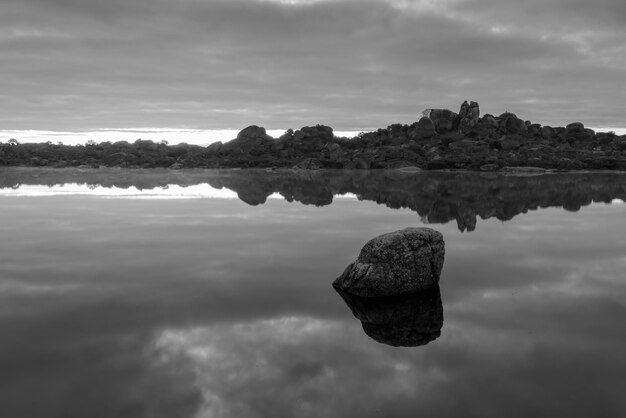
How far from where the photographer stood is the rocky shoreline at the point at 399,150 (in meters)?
116

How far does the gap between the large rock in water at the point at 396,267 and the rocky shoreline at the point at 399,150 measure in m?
96.5

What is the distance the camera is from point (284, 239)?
22.6 meters

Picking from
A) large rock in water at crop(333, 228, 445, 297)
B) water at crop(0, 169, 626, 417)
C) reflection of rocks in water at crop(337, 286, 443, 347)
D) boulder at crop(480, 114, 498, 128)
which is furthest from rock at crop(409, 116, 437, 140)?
reflection of rocks in water at crop(337, 286, 443, 347)

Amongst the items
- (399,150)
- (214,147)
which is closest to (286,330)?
(399,150)

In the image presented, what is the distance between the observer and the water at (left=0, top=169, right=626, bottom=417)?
8.02m

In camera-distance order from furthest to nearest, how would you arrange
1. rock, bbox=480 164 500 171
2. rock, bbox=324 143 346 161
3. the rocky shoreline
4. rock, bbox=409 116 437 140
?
rock, bbox=409 116 437 140 → rock, bbox=324 143 346 161 → the rocky shoreline → rock, bbox=480 164 500 171

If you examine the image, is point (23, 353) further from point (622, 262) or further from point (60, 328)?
point (622, 262)

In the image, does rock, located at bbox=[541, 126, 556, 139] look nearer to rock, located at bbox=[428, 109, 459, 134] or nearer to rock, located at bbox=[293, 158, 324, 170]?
rock, located at bbox=[428, 109, 459, 134]

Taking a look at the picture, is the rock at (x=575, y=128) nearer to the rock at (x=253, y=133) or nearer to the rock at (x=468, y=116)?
the rock at (x=468, y=116)

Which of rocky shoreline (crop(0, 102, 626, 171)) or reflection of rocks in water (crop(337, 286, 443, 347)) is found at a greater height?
rocky shoreline (crop(0, 102, 626, 171))

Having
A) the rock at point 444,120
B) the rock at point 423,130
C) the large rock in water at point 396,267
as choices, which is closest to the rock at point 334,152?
the rock at point 423,130

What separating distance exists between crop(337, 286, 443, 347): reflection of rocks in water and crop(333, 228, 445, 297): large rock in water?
23 cm

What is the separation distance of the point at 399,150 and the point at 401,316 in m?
120

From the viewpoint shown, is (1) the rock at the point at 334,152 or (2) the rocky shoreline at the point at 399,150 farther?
(1) the rock at the point at 334,152
